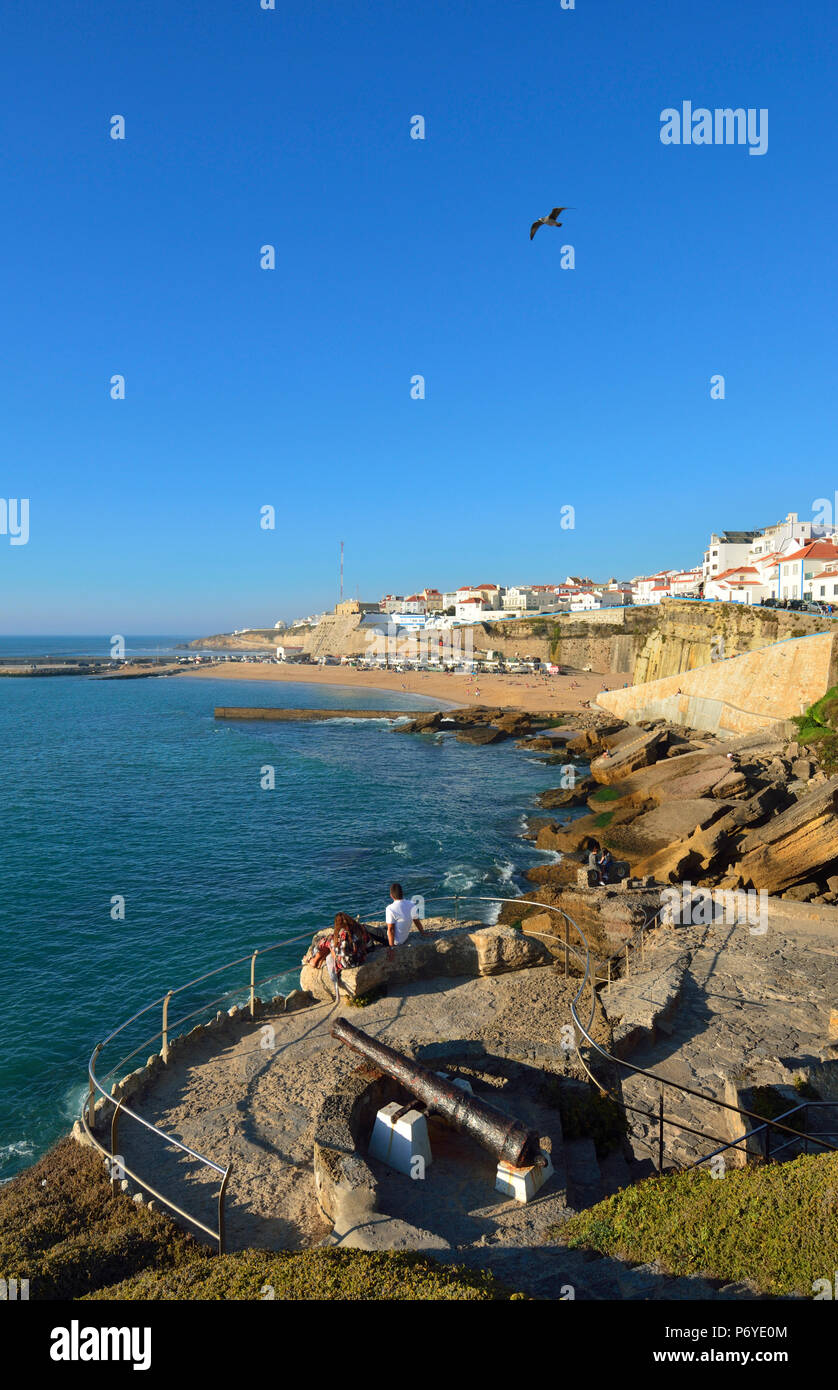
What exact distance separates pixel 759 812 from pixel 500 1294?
1749cm

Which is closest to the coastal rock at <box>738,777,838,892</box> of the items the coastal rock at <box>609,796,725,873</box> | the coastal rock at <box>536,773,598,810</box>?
the coastal rock at <box>609,796,725,873</box>

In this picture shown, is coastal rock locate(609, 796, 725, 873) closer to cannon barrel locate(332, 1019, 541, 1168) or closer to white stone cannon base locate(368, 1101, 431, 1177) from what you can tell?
cannon barrel locate(332, 1019, 541, 1168)

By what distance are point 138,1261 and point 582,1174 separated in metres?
4.04

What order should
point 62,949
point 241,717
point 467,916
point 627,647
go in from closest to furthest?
1. point 62,949
2. point 467,916
3. point 241,717
4. point 627,647

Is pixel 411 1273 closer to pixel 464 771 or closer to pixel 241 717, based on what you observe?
pixel 464 771

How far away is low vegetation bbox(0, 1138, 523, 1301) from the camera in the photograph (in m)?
4.36

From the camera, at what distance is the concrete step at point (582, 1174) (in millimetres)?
6436

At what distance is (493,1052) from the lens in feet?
27.3

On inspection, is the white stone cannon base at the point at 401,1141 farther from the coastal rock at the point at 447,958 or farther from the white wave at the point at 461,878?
the white wave at the point at 461,878

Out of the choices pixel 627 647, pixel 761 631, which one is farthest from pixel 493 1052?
pixel 627 647

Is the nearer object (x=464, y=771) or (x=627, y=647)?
(x=464, y=771)

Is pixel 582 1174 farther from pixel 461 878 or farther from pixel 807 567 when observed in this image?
pixel 807 567
